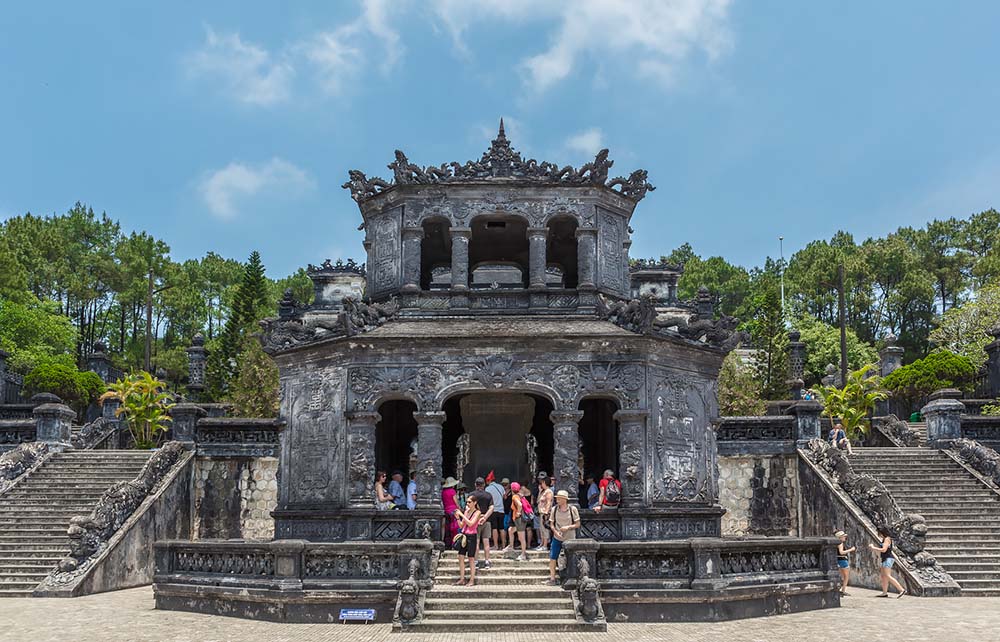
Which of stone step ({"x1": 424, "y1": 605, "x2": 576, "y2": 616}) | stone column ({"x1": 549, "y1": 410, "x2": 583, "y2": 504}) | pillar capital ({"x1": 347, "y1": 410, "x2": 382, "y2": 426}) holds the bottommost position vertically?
stone step ({"x1": 424, "y1": 605, "x2": 576, "y2": 616})

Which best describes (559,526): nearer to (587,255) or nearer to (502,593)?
(502,593)

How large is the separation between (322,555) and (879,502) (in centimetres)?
1250

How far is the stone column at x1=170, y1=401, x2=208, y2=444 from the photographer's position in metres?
25.6

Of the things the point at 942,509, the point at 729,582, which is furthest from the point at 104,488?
the point at 942,509

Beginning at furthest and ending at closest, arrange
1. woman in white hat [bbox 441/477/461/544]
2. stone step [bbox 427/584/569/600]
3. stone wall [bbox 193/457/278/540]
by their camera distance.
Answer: stone wall [bbox 193/457/278/540], woman in white hat [bbox 441/477/461/544], stone step [bbox 427/584/569/600]

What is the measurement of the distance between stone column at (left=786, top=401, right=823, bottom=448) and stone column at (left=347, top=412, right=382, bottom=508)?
1156 centimetres

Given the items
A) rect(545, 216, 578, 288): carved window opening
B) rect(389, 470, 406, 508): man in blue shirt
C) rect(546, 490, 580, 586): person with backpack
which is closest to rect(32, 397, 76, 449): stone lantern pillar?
rect(389, 470, 406, 508): man in blue shirt

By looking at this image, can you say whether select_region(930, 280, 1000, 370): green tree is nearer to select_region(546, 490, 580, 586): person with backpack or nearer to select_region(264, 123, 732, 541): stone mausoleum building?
select_region(264, 123, 732, 541): stone mausoleum building

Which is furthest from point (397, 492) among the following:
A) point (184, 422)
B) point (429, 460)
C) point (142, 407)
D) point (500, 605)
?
point (142, 407)

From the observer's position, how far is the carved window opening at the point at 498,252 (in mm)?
22812

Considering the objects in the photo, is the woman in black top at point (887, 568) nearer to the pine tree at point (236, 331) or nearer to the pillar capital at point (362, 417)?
the pillar capital at point (362, 417)

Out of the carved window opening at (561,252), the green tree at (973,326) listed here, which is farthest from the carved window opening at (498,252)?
the green tree at (973,326)

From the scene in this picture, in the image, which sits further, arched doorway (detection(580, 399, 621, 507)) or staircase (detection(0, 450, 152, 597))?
arched doorway (detection(580, 399, 621, 507))

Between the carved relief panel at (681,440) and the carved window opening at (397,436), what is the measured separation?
6009 millimetres
